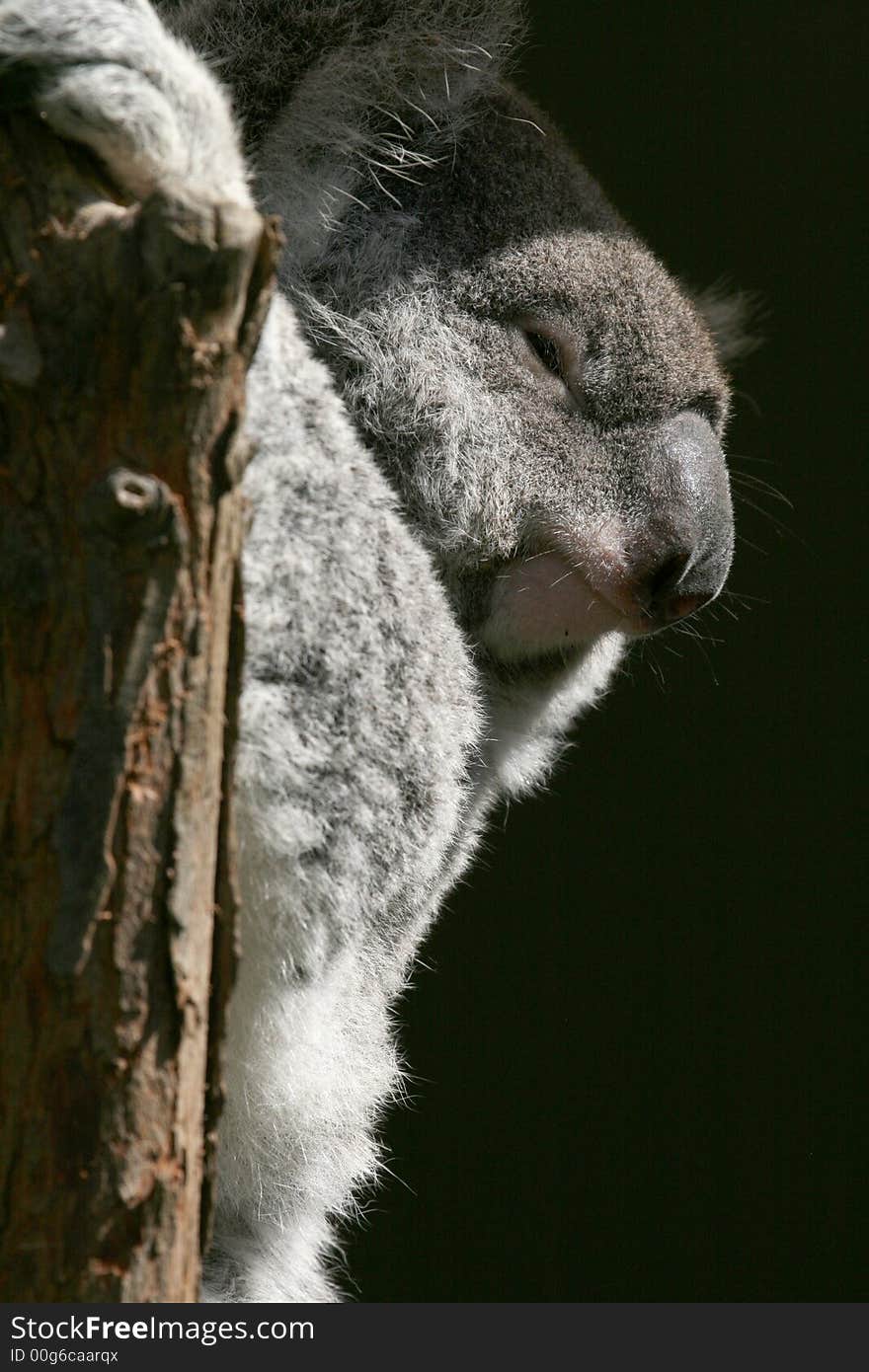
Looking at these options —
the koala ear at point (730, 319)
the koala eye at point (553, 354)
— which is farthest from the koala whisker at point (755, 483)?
the koala eye at point (553, 354)

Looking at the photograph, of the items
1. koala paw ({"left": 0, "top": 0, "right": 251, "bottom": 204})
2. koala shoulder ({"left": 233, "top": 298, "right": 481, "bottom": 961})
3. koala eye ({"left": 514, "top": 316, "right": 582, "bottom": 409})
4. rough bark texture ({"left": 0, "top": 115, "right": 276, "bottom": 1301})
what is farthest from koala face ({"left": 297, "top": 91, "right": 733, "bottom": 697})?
rough bark texture ({"left": 0, "top": 115, "right": 276, "bottom": 1301})

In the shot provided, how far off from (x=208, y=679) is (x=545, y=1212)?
A: 9.50 feet

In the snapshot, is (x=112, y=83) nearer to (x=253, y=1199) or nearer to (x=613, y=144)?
(x=253, y=1199)

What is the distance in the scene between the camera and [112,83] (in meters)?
1.17

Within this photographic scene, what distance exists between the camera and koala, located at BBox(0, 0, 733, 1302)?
1.35 metres

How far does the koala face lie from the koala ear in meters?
0.74

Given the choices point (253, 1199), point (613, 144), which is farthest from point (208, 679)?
point (613, 144)

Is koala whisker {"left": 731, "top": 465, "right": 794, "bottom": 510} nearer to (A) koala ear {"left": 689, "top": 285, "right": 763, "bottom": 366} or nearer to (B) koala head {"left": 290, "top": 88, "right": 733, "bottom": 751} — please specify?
(A) koala ear {"left": 689, "top": 285, "right": 763, "bottom": 366}

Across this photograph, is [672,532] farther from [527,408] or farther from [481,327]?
[481,327]

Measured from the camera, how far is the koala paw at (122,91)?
1128 millimetres

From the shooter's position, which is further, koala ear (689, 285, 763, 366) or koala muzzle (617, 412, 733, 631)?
koala ear (689, 285, 763, 366)

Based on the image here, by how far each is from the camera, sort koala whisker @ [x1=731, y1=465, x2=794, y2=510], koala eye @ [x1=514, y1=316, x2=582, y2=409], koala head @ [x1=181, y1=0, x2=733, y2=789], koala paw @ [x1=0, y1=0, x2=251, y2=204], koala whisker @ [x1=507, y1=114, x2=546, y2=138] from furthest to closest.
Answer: koala whisker @ [x1=731, y1=465, x2=794, y2=510], koala whisker @ [x1=507, y1=114, x2=546, y2=138], koala eye @ [x1=514, y1=316, x2=582, y2=409], koala head @ [x1=181, y1=0, x2=733, y2=789], koala paw @ [x1=0, y1=0, x2=251, y2=204]

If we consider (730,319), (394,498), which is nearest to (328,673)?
(394,498)

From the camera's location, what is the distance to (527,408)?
189 cm
